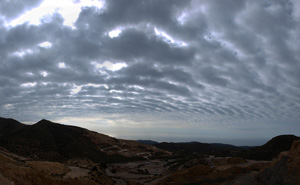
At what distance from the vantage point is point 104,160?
282 ft

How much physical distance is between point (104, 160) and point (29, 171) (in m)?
73.0

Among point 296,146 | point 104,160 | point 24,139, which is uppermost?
point 296,146

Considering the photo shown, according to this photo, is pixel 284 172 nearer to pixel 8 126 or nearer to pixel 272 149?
pixel 272 149

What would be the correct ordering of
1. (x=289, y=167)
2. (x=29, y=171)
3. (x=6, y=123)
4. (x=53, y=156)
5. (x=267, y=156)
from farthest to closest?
(x=6, y=123) → (x=53, y=156) → (x=267, y=156) → (x=289, y=167) → (x=29, y=171)

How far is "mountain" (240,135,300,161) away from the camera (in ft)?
183

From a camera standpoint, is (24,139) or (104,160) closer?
(24,139)

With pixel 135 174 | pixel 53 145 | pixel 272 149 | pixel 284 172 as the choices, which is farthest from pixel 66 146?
pixel 284 172

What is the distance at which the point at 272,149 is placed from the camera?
202 ft

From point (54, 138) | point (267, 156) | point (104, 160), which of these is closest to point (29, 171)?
point (267, 156)

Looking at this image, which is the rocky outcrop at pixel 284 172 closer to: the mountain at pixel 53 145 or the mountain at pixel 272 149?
the mountain at pixel 272 149

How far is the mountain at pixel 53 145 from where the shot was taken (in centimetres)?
7181

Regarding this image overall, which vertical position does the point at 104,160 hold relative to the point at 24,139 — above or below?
below

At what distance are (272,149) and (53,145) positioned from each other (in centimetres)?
8349

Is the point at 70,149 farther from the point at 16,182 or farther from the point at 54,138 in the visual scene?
the point at 16,182
